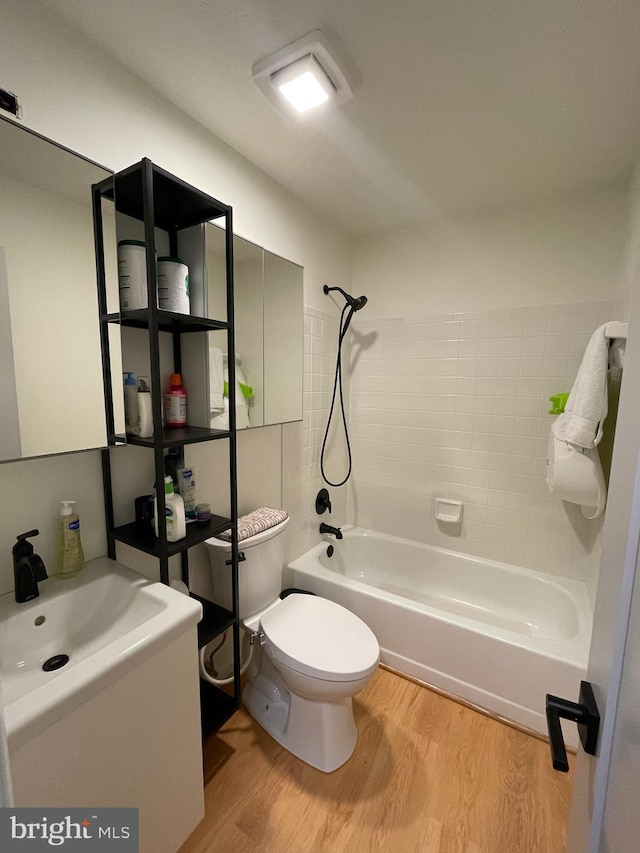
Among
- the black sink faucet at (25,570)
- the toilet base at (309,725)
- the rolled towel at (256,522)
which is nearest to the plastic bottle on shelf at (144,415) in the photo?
the black sink faucet at (25,570)

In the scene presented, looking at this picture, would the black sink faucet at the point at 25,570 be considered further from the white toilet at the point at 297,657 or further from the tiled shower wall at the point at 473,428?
the tiled shower wall at the point at 473,428

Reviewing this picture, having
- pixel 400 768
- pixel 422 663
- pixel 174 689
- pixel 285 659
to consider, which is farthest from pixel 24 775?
pixel 422 663

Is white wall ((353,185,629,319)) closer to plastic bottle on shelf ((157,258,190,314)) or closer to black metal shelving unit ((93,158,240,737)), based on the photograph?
black metal shelving unit ((93,158,240,737))

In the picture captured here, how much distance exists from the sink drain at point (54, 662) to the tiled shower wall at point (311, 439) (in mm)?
1131

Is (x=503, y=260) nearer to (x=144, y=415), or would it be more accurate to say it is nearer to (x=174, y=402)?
(x=174, y=402)

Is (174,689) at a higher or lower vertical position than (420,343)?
lower

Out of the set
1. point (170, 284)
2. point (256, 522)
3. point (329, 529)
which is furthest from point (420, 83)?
point (329, 529)

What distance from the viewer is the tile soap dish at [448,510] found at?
7.07 feet

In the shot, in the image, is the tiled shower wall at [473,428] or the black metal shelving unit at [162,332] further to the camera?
the tiled shower wall at [473,428]

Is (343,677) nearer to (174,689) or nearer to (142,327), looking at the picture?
(174,689)

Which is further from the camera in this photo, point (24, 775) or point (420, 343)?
point (420, 343)

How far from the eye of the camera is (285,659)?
1311 millimetres

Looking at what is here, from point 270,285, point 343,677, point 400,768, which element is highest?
point 270,285

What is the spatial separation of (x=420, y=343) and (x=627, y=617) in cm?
191
